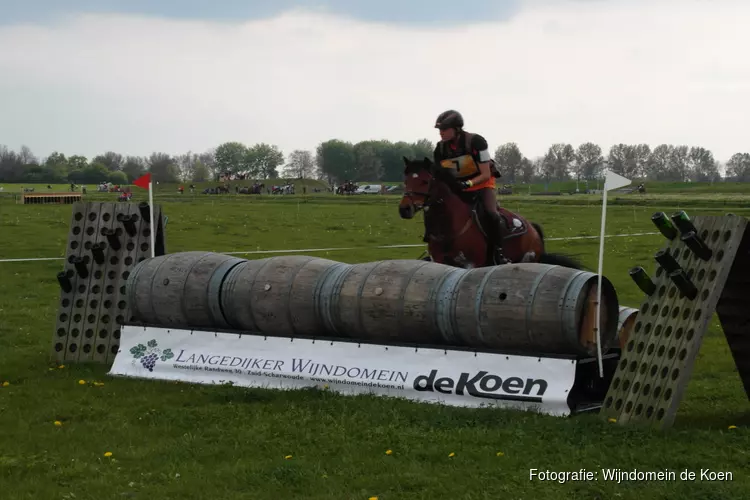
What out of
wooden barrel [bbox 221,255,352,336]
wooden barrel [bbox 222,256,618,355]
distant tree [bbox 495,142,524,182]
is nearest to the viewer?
wooden barrel [bbox 222,256,618,355]

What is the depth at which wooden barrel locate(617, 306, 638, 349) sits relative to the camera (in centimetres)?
912

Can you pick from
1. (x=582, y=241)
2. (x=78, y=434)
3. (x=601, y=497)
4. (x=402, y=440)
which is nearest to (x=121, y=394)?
(x=78, y=434)

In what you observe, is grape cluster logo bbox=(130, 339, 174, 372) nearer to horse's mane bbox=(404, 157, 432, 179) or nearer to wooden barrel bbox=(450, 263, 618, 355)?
wooden barrel bbox=(450, 263, 618, 355)

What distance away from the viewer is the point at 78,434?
7.74 metres

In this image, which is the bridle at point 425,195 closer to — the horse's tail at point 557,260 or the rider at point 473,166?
the rider at point 473,166

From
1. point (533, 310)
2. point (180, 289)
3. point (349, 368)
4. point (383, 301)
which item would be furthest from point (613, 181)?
point (180, 289)

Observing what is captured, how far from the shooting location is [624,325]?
30.4 ft

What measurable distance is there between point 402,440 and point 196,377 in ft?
11.3

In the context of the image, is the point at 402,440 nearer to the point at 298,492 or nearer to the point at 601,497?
the point at 298,492

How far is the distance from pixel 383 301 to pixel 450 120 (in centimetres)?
356

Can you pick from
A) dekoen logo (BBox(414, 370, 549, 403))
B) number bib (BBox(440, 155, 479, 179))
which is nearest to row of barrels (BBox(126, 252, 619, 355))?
dekoen logo (BBox(414, 370, 549, 403))

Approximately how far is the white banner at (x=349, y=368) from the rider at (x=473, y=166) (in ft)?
10.8

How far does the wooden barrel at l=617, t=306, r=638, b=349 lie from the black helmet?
3.44 m

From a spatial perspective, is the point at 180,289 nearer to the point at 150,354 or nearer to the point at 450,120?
the point at 150,354
